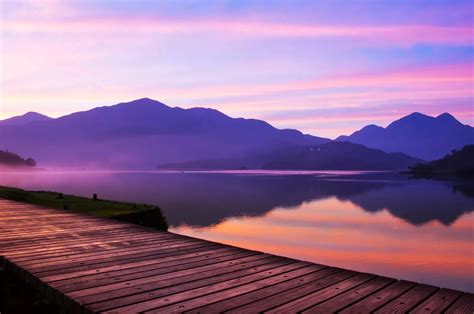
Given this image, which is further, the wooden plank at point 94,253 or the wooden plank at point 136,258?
the wooden plank at point 94,253

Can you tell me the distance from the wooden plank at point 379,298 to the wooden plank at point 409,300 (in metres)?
0.09

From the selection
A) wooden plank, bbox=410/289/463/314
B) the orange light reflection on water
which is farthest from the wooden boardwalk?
the orange light reflection on water

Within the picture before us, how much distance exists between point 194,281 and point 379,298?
10.7 ft

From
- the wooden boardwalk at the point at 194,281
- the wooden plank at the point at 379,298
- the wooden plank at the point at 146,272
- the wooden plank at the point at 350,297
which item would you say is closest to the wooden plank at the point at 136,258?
the wooden boardwalk at the point at 194,281

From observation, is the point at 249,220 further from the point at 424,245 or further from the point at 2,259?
the point at 2,259

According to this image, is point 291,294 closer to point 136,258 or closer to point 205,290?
point 205,290

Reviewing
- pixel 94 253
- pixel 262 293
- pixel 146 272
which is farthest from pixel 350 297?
pixel 94 253

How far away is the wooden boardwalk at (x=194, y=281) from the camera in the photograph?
256 inches

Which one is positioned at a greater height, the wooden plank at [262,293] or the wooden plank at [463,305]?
the wooden plank at [262,293]

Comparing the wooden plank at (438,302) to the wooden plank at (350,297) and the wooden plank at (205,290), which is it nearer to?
the wooden plank at (350,297)

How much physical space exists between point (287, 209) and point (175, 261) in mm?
71801

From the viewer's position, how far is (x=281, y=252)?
138ft

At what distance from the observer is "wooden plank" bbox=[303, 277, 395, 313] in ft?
20.9

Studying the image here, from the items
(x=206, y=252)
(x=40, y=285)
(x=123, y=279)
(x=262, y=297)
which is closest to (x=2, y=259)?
(x=40, y=285)
